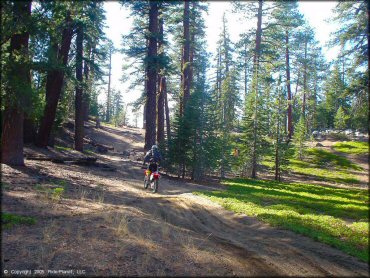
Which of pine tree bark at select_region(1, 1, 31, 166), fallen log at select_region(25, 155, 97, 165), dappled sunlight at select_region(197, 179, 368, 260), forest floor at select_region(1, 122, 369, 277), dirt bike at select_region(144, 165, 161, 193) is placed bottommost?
dappled sunlight at select_region(197, 179, 368, 260)

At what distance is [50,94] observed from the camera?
21.2 m

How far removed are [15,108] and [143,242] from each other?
395 inches

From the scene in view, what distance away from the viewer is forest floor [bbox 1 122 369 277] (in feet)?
17.9

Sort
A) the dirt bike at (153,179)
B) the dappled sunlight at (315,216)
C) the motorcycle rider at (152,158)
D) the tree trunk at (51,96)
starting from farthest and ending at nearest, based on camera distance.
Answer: the tree trunk at (51,96) < the motorcycle rider at (152,158) < the dirt bike at (153,179) < the dappled sunlight at (315,216)

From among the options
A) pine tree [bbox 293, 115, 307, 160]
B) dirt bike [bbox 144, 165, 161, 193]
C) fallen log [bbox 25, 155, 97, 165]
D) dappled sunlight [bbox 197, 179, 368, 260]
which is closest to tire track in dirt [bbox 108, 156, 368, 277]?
dappled sunlight [bbox 197, 179, 368, 260]

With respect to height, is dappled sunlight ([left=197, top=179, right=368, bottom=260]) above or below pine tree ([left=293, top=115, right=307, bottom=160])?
below

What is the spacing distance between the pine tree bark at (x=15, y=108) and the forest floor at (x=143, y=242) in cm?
200

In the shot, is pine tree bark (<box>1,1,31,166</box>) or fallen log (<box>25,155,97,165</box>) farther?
fallen log (<box>25,155,97,165</box>)

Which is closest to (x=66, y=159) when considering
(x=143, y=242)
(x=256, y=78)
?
(x=143, y=242)

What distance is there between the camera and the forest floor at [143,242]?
214 inches

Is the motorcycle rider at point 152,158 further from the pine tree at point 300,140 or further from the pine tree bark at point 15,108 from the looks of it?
the pine tree at point 300,140

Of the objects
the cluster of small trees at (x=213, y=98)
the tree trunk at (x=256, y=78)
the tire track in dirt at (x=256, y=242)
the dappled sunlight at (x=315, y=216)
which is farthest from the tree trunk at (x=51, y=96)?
the tree trunk at (x=256, y=78)

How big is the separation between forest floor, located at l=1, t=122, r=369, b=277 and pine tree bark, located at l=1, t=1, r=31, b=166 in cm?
200

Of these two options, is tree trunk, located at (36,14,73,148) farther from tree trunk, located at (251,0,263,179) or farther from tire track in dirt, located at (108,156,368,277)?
tree trunk, located at (251,0,263,179)
